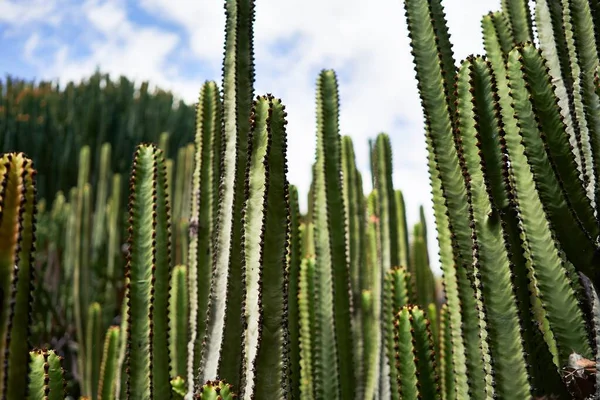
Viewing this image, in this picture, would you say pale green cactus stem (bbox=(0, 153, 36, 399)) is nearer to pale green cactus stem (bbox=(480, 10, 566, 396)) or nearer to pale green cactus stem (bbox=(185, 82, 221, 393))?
pale green cactus stem (bbox=(480, 10, 566, 396))

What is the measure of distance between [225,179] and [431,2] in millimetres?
891

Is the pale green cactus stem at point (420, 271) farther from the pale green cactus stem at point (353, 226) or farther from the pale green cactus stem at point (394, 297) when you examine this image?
the pale green cactus stem at point (394, 297)

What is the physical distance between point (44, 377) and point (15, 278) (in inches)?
20.0

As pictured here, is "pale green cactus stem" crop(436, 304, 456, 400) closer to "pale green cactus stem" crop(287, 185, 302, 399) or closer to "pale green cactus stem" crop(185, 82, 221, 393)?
"pale green cactus stem" crop(287, 185, 302, 399)

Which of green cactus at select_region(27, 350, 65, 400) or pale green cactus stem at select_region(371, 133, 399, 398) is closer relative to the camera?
green cactus at select_region(27, 350, 65, 400)

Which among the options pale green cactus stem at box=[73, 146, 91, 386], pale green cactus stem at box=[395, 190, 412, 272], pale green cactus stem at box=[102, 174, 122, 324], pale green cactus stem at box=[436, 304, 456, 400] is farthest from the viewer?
pale green cactus stem at box=[102, 174, 122, 324]

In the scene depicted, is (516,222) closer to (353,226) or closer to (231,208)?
(231,208)

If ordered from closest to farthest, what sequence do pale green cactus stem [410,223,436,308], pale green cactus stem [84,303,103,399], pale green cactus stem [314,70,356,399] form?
pale green cactus stem [314,70,356,399] < pale green cactus stem [410,223,436,308] < pale green cactus stem [84,303,103,399]

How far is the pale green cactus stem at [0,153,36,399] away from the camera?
1.24 metres

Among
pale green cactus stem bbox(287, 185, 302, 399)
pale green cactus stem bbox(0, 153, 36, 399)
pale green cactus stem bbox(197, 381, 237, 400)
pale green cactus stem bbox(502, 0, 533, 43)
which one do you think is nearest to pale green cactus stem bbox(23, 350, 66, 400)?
pale green cactus stem bbox(0, 153, 36, 399)

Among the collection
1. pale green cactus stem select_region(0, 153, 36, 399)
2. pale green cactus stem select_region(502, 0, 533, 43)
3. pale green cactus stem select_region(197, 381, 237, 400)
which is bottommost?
pale green cactus stem select_region(197, 381, 237, 400)

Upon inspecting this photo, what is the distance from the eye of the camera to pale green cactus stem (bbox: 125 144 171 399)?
6.68 feet

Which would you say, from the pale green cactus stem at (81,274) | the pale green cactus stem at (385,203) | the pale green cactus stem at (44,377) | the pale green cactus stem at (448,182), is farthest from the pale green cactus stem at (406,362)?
the pale green cactus stem at (81,274)

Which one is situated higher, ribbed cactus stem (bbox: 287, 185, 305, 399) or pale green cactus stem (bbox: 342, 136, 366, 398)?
pale green cactus stem (bbox: 342, 136, 366, 398)
